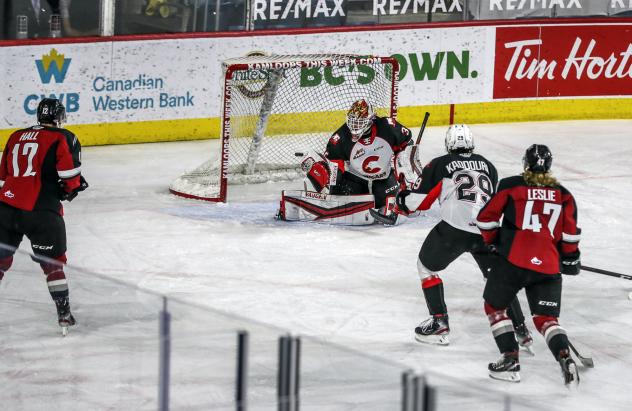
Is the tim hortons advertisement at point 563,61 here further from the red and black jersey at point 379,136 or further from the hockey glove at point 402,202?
the hockey glove at point 402,202

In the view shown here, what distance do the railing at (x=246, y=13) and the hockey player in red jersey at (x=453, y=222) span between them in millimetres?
5344

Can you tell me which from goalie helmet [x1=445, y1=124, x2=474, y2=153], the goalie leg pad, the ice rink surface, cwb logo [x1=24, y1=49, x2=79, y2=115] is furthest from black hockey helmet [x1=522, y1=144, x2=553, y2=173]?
cwb logo [x1=24, y1=49, x2=79, y2=115]

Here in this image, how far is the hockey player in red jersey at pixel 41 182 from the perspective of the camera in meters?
6.07

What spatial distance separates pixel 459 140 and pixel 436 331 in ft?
3.13

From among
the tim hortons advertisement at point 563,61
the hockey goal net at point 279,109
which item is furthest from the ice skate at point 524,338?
the tim hortons advertisement at point 563,61

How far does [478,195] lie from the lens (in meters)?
6.13

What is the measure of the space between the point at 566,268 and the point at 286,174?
4.59 m

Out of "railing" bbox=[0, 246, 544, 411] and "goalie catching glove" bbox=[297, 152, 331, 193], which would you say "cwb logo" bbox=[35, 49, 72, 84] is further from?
"railing" bbox=[0, 246, 544, 411]

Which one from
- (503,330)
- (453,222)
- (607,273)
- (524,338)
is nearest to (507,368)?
(503,330)

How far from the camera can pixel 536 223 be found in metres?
5.52

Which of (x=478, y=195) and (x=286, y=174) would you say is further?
(x=286, y=174)

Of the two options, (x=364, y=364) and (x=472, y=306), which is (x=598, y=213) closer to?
(x=472, y=306)

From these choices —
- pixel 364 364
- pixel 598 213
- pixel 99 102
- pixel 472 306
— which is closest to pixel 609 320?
pixel 472 306

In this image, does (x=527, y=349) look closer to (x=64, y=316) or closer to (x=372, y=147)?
(x=64, y=316)
